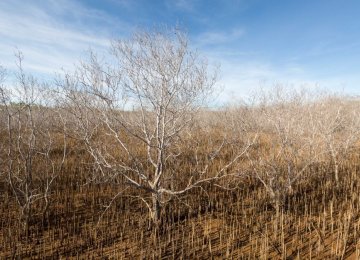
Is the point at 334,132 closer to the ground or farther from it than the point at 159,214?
farther from it

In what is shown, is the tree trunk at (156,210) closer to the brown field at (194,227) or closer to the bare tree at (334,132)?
the brown field at (194,227)

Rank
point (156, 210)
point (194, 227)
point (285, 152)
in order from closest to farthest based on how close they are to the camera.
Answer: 1. point (194, 227)
2. point (156, 210)
3. point (285, 152)

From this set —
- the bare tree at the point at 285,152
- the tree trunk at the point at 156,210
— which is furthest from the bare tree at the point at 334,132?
the tree trunk at the point at 156,210

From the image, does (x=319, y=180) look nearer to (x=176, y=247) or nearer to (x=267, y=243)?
(x=267, y=243)

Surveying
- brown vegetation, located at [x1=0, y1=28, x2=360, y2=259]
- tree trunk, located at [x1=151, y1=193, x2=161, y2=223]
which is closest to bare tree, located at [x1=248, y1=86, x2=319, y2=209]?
brown vegetation, located at [x1=0, y1=28, x2=360, y2=259]

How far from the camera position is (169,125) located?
5648 mm

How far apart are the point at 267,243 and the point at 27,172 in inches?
175

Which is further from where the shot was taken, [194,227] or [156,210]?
[156,210]

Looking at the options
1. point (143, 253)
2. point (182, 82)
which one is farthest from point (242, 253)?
point (182, 82)

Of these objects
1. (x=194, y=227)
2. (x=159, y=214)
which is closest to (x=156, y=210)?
(x=159, y=214)

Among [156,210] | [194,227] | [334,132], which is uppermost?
[334,132]

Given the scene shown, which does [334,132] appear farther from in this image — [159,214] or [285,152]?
[159,214]

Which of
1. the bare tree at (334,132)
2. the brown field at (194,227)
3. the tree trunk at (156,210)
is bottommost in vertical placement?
the brown field at (194,227)

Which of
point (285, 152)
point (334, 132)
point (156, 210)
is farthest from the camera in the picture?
point (334, 132)
